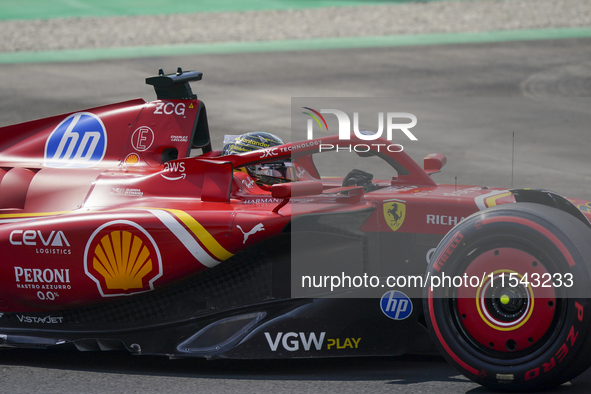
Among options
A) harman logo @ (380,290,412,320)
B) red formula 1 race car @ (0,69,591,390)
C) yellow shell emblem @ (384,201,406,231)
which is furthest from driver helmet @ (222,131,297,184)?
harman logo @ (380,290,412,320)

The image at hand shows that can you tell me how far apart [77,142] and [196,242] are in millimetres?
1635

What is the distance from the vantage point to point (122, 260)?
4.22 meters

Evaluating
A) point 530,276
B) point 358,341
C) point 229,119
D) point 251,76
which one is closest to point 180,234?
point 358,341

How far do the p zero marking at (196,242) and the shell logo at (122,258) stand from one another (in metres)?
0.15

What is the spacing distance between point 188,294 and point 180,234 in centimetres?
37

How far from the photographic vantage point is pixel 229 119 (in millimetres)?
12539

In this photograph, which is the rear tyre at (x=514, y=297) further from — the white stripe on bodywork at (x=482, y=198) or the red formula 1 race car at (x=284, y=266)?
the white stripe on bodywork at (x=482, y=198)

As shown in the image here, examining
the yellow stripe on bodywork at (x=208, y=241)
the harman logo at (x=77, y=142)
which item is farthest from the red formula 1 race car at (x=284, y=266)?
the harman logo at (x=77, y=142)

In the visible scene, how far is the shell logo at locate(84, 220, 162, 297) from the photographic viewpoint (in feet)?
13.7

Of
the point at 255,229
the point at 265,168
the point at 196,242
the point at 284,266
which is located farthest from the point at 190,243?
the point at 265,168

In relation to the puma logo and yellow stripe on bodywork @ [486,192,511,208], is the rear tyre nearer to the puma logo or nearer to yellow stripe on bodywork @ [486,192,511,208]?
yellow stripe on bodywork @ [486,192,511,208]

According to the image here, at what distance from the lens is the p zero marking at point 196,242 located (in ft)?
13.5

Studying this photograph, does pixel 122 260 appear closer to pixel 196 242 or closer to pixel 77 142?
pixel 196 242

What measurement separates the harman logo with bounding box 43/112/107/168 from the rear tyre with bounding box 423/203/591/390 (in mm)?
2682
